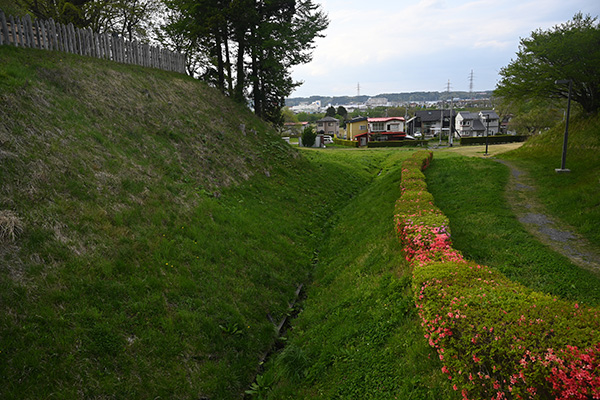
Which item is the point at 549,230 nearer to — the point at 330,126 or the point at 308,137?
the point at 308,137

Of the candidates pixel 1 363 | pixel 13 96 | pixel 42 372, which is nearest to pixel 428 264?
pixel 42 372

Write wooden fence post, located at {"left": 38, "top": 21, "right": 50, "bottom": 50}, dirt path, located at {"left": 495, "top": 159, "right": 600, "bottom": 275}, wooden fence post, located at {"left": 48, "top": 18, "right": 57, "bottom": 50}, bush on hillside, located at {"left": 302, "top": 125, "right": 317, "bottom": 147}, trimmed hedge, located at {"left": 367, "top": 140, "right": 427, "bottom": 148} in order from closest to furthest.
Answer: dirt path, located at {"left": 495, "top": 159, "right": 600, "bottom": 275}
wooden fence post, located at {"left": 38, "top": 21, "right": 50, "bottom": 50}
wooden fence post, located at {"left": 48, "top": 18, "right": 57, "bottom": 50}
bush on hillside, located at {"left": 302, "top": 125, "right": 317, "bottom": 147}
trimmed hedge, located at {"left": 367, "top": 140, "right": 427, "bottom": 148}

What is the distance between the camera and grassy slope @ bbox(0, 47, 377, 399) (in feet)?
21.6

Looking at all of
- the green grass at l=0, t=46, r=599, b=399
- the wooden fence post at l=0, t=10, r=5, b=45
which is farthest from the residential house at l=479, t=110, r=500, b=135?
the wooden fence post at l=0, t=10, r=5, b=45

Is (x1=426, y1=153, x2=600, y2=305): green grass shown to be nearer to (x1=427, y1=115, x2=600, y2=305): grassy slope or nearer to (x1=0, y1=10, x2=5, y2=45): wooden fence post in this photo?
(x1=427, y1=115, x2=600, y2=305): grassy slope

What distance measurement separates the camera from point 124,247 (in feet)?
29.8

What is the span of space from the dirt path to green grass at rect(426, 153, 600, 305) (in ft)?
1.34

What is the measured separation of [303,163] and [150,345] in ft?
67.8

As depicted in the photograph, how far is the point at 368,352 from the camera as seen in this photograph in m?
7.35

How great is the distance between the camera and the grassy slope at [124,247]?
21.6 feet

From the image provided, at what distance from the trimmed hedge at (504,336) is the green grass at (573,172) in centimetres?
735

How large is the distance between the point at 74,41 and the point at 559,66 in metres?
33.2

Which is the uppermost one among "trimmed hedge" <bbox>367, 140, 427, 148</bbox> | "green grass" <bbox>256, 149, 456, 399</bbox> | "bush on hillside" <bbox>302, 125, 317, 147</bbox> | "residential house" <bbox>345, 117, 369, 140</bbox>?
"residential house" <bbox>345, 117, 369, 140</bbox>

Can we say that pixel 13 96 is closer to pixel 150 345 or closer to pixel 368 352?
pixel 150 345
